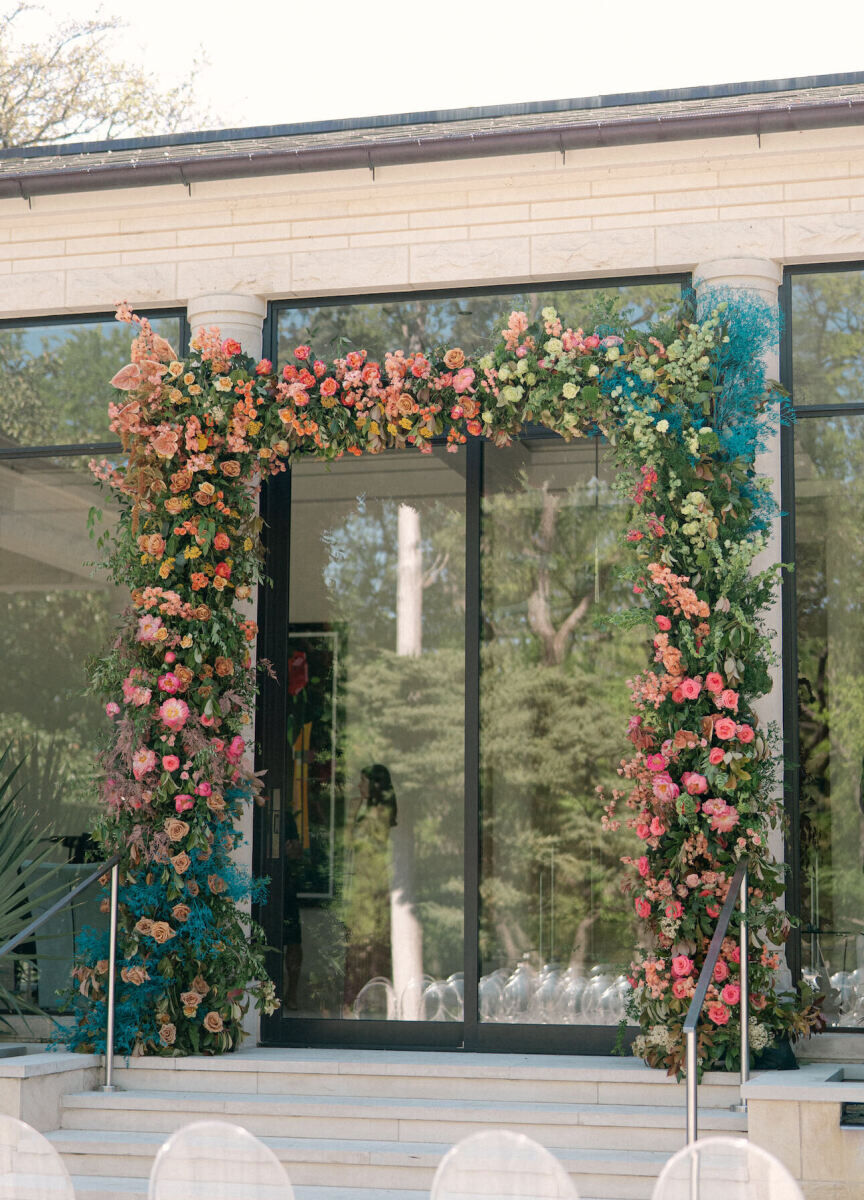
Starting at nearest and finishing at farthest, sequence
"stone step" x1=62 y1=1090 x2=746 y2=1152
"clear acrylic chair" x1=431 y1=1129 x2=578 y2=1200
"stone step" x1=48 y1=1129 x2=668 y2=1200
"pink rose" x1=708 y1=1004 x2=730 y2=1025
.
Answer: "clear acrylic chair" x1=431 y1=1129 x2=578 y2=1200, "stone step" x1=48 y1=1129 x2=668 y2=1200, "stone step" x1=62 y1=1090 x2=746 y2=1152, "pink rose" x1=708 y1=1004 x2=730 y2=1025

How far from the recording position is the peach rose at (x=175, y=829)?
255 inches

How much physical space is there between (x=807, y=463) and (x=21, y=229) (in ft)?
13.4

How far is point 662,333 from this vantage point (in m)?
6.43

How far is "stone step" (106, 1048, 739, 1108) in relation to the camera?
590 cm

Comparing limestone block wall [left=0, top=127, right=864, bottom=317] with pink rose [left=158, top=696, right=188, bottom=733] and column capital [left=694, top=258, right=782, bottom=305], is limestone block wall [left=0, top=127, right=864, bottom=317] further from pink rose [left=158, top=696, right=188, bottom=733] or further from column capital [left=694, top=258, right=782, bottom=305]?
pink rose [left=158, top=696, right=188, bottom=733]

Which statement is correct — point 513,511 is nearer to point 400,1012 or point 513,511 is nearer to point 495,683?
Result: point 495,683

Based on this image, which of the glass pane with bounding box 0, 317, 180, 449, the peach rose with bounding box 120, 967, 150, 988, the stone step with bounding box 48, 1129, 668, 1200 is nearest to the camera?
the stone step with bounding box 48, 1129, 668, 1200

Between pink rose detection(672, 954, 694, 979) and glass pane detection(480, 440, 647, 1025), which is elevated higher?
glass pane detection(480, 440, 647, 1025)

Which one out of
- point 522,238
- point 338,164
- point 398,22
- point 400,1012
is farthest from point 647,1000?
point 398,22

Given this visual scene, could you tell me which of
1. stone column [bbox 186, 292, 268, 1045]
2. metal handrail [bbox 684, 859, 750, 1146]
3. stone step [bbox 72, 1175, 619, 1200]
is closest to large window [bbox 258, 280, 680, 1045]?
stone column [bbox 186, 292, 268, 1045]

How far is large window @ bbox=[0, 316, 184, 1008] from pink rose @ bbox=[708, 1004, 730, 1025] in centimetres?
287

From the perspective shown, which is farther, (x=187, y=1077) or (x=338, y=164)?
(x=338, y=164)

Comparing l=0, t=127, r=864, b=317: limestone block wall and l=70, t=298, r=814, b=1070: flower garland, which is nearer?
l=70, t=298, r=814, b=1070: flower garland

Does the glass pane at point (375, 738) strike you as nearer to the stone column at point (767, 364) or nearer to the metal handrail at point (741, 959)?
the stone column at point (767, 364)
